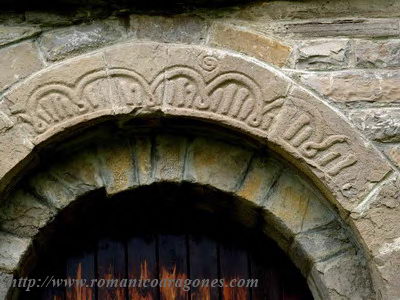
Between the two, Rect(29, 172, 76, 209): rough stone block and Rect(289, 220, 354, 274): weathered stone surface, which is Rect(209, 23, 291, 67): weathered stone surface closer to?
Rect(289, 220, 354, 274): weathered stone surface

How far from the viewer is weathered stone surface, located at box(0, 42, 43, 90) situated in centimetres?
288

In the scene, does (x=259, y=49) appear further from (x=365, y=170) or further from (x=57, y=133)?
(x=57, y=133)

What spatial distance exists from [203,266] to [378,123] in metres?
0.92

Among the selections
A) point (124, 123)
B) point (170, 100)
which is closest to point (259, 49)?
point (170, 100)

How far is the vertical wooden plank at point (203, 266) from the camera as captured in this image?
10.4ft

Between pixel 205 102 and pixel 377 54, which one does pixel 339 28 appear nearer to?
pixel 377 54

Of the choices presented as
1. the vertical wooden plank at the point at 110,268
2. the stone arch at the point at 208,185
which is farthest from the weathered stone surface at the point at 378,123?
the vertical wooden plank at the point at 110,268

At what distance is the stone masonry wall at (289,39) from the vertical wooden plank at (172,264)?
2.73ft

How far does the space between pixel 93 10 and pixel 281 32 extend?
0.72 meters

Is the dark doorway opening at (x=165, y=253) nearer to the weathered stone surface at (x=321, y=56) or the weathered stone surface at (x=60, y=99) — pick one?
the weathered stone surface at (x=60, y=99)

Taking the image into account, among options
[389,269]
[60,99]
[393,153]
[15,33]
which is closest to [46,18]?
[15,33]

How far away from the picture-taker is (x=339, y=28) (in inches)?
117

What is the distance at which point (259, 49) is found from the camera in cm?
296

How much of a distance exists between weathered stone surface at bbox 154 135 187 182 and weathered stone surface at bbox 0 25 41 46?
624mm
